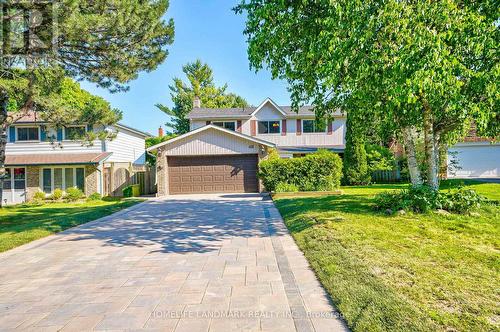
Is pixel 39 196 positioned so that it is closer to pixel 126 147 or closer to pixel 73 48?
pixel 126 147

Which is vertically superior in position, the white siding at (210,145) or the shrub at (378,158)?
the white siding at (210,145)

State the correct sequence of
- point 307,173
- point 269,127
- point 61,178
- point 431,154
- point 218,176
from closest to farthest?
point 431,154, point 307,173, point 61,178, point 218,176, point 269,127

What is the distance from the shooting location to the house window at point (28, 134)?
1953 cm

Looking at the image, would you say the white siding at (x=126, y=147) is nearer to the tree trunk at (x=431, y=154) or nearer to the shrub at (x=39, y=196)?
the shrub at (x=39, y=196)

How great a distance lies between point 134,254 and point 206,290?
2511 mm

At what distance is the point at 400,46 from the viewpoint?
640 centimetres

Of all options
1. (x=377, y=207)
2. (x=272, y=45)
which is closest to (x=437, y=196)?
(x=377, y=207)

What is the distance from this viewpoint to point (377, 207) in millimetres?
8883

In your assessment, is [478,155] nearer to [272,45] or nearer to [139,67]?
[272,45]

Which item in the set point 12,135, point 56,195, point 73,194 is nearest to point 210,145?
point 73,194

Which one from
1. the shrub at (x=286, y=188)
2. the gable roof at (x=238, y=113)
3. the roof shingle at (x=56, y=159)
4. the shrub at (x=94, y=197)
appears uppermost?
the gable roof at (x=238, y=113)

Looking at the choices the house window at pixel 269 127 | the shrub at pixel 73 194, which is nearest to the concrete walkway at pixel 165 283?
the shrub at pixel 73 194

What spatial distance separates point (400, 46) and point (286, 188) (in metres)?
10.3

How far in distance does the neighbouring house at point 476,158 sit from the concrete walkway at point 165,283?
20858 millimetres
